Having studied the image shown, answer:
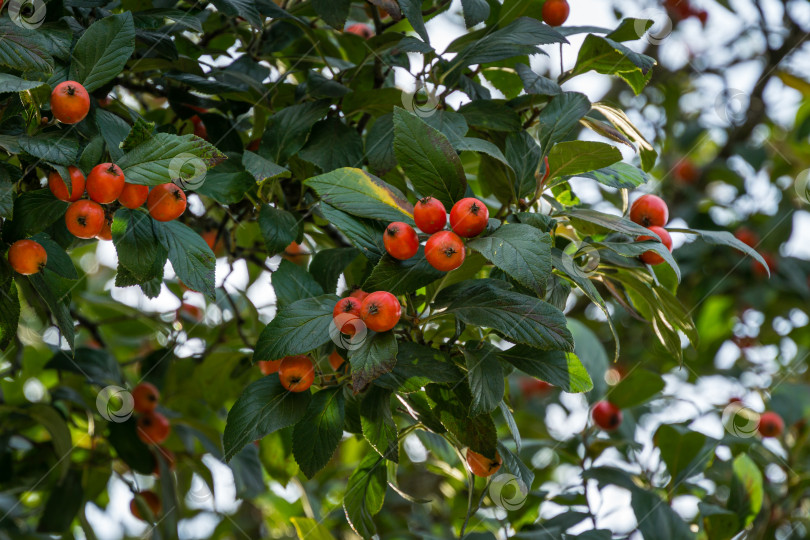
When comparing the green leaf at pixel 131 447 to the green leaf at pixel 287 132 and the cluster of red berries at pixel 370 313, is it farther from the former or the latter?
the cluster of red berries at pixel 370 313

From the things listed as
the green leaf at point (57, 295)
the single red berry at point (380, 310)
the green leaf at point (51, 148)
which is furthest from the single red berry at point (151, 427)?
the single red berry at point (380, 310)

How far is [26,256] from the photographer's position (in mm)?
1286

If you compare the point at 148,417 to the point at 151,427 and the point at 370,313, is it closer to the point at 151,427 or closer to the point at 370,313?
the point at 151,427

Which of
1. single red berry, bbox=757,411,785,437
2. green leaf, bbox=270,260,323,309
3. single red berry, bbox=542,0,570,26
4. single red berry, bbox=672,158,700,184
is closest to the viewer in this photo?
green leaf, bbox=270,260,323,309

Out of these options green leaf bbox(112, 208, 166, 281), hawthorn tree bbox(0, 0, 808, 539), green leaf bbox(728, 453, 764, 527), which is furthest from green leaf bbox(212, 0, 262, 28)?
green leaf bbox(728, 453, 764, 527)

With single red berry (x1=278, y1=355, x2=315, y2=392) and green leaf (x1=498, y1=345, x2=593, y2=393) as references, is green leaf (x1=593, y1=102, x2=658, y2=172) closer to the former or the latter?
green leaf (x1=498, y1=345, x2=593, y2=393)

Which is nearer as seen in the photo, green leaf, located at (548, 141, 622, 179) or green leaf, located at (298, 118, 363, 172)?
green leaf, located at (548, 141, 622, 179)

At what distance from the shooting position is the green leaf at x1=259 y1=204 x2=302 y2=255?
1.48 meters

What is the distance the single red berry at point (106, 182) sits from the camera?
1244 mm

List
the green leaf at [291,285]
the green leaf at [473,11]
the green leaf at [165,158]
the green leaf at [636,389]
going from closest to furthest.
Answer: the green leaf at [165,158]
the green leaf at [291,285]
the green leaf at [473,11]
the green leaf at [636,389]

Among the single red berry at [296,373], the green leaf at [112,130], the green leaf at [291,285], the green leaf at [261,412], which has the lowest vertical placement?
the green leaf at [261,412]

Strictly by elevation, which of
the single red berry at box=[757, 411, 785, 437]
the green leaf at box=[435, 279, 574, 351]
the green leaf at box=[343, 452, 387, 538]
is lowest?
the single red berry at box=[757, 411, 785, 437]

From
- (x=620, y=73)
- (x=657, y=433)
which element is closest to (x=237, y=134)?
(x=620, y=73)

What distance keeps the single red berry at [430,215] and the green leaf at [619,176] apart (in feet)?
1.24
